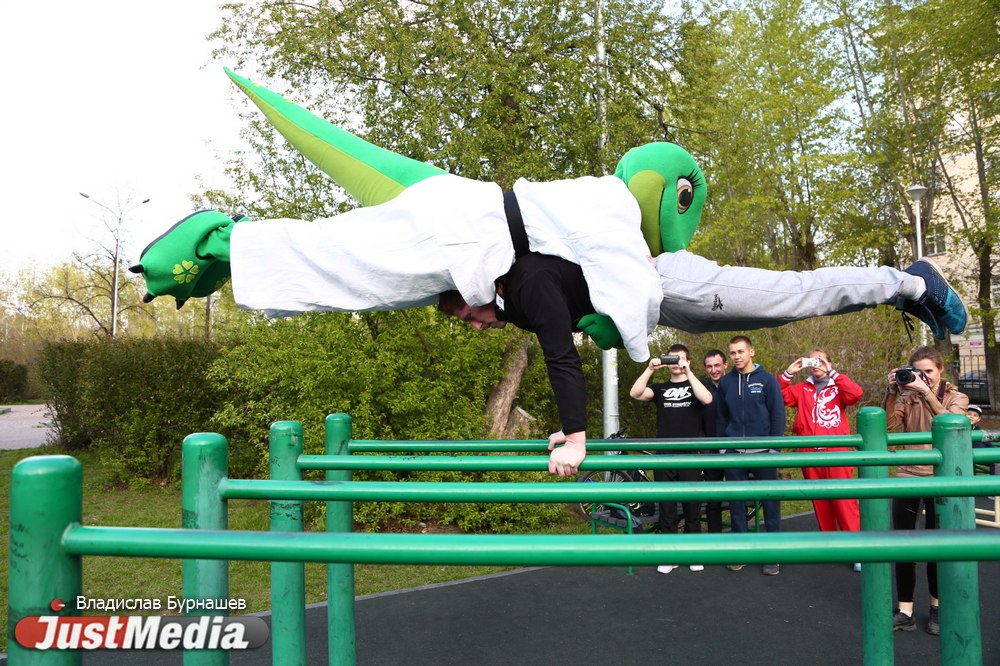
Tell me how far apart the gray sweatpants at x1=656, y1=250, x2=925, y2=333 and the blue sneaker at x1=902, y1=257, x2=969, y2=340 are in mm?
41

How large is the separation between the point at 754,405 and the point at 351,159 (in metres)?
3.60

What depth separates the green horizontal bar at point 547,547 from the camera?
84 centimetres

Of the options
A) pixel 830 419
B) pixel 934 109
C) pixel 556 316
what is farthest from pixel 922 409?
pixel 934 109

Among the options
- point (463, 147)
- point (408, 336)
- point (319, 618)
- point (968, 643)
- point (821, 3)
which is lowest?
point (319, 618)

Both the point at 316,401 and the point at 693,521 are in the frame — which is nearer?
the point at 693,521

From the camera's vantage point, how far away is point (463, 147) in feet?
21.2

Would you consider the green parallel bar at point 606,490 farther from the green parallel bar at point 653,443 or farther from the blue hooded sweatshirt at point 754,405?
the blue hooded sweatshirt at point 754,405

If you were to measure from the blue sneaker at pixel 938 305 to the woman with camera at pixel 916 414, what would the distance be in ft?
4.65

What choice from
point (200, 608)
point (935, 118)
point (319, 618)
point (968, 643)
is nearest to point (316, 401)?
point (319, 618)

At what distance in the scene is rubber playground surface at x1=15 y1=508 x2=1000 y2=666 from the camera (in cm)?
338

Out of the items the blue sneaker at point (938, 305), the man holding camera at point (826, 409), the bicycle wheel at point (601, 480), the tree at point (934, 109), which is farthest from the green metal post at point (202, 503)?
the tree at point (934, 109)

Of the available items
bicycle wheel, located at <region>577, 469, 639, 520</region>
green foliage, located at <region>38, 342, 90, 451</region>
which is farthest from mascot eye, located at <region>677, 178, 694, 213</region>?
green foliage, located at <region>38, 342, 90, 451</region>

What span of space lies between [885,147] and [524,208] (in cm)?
1425

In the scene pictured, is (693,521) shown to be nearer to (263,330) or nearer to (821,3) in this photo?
(263,330)
